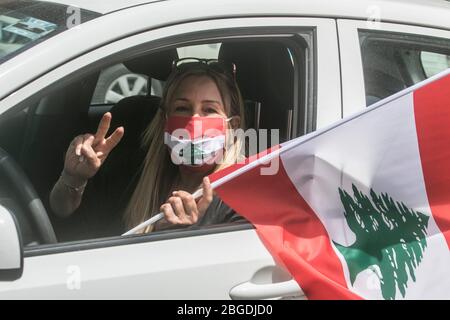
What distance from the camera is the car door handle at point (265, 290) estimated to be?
2.32 meters

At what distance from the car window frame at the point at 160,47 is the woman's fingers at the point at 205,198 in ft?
0.27

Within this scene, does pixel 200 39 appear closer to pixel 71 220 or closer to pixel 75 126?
pixel 71 220

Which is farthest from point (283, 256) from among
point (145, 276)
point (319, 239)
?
point (145, 276)

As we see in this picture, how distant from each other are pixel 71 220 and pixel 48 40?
0.67 meters

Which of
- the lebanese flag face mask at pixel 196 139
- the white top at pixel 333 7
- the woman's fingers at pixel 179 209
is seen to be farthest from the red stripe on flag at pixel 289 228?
the white top at pixel 333 7

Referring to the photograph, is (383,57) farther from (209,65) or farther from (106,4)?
(106,4)

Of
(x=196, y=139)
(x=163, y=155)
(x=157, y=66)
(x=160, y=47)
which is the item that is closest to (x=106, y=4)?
(x=160, y=47)

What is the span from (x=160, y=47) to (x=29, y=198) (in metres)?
0.54

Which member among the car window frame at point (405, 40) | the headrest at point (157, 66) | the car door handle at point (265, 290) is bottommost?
the car door handle at point (265, 290)

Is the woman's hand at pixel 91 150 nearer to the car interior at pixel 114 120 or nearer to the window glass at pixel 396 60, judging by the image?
the car interior at pixel 114 120

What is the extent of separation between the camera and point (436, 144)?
8.18ft

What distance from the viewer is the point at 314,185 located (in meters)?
2.46

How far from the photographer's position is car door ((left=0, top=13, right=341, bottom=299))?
217 cm

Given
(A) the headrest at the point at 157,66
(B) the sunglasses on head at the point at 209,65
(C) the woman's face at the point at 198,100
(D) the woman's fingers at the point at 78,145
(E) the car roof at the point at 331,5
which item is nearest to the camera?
(E) the car roof at the point at 331,5
